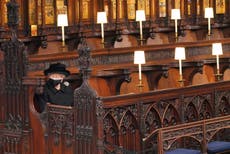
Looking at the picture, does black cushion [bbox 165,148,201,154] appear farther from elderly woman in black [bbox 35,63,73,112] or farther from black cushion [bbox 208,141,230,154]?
elderly woman in black [bbox 35,63,73,112]

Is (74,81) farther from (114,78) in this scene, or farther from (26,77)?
(26,77)

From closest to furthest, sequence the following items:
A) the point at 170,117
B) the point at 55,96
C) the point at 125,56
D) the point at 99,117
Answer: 1. the point at 99,117
2. the point at 55,96
3. the point at 170,117
4. the point at 125,56

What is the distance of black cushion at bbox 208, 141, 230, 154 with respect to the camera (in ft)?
30.8

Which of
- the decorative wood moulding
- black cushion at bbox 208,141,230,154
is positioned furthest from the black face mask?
the decorative wood moulding

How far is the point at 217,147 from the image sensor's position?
9.48 m

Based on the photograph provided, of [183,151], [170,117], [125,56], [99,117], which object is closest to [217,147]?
[183,151]

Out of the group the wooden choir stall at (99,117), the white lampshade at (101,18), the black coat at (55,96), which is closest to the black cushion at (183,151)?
the wooden choir stall at (99,117)

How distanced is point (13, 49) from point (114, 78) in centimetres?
277

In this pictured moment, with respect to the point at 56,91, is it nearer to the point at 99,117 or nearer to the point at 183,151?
the point at 99,117

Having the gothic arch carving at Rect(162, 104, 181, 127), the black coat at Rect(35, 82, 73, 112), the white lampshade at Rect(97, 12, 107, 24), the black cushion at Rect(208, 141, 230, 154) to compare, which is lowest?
the black cushion at Rect(208, 141, 230, 154)

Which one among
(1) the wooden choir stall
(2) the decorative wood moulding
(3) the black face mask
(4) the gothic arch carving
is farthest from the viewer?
(2) the decorative wood moulding

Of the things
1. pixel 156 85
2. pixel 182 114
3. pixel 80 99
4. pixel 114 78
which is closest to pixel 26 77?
pixel 80 99

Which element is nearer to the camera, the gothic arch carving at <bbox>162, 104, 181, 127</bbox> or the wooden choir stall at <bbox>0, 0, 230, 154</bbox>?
the wooden choir stall at <bbox>0, 0, 230, 154</bbox>

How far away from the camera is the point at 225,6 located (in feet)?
65.0
